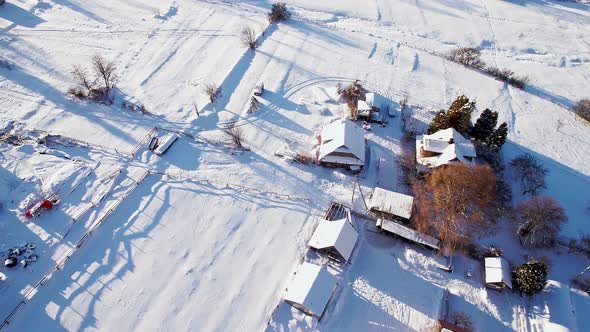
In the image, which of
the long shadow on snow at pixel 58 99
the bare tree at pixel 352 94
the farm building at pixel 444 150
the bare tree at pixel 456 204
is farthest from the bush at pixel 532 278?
the long shadow on snow at pixel 58 99

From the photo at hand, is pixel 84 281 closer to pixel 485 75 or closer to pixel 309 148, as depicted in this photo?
pixel 309 148

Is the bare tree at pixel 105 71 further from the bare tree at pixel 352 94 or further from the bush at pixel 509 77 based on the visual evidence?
the bush at pixel 509 77

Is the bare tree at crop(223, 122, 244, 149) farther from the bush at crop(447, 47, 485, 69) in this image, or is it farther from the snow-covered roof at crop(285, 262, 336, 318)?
the bush at crop(447, 47, 485, 69)

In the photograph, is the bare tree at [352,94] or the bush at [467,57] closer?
the bare tree at [352,94]

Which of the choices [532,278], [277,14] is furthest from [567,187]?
[277,14]

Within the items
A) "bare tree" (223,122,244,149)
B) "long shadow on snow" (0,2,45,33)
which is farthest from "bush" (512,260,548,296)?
"long shadow on snow" (0,2,45,33)

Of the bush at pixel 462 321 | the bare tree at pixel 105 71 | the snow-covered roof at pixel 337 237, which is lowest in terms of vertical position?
the bush at pixel 462 321

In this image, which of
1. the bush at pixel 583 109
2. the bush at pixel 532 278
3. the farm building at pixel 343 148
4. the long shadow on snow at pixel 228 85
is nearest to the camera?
the bush at pixel 532 278
